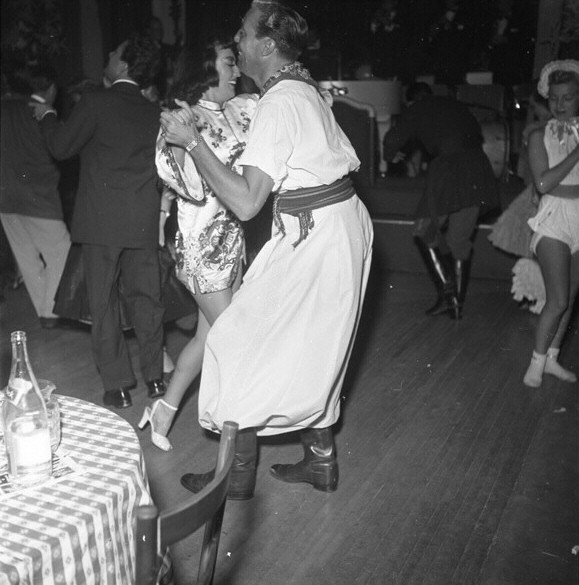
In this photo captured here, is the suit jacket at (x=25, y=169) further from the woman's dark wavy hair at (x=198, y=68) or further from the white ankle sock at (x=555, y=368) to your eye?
the white ankle sock at (x=555, y=368)

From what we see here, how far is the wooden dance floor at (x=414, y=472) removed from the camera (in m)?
2.10

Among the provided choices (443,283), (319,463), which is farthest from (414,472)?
(443,283)

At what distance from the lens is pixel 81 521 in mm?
1094

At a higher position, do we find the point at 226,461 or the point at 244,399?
the point at 226,461

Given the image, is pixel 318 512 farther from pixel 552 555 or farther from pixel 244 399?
pixel 552 555

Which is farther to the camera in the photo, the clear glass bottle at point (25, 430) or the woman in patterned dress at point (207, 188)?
the woman in patterned dress at point (207, 188)

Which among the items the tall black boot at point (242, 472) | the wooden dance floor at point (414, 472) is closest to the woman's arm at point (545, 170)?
the wooden dance floor at point (414, 472)

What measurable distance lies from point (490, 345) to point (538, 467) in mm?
1427

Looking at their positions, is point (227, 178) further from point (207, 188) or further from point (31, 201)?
point (31, 201)

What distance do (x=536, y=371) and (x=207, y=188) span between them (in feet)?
6.32

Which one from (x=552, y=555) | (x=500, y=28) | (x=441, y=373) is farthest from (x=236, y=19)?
(x=552, y=555)

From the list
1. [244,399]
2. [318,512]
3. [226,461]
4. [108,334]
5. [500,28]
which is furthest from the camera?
[500,28]

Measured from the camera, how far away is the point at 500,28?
901 cm

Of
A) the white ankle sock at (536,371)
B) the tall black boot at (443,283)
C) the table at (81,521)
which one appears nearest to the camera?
the table at (81,521)
